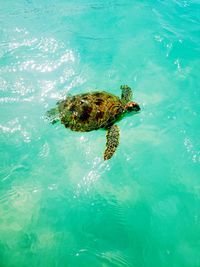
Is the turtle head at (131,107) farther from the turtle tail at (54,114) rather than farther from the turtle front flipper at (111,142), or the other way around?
the turtle tail at (54,114)

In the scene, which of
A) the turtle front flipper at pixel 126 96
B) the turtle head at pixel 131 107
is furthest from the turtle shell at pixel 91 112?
the turtle front flipper at pixel 126 96

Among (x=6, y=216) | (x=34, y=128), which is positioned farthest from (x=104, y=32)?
(x=6, y=216)

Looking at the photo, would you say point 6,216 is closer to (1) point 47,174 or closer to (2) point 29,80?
(1) point 47,174

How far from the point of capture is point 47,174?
6.88 m

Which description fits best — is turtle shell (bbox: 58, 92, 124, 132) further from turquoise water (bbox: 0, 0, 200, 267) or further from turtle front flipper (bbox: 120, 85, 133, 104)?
turquoise water (bbox: 0, 0, 200, 267)

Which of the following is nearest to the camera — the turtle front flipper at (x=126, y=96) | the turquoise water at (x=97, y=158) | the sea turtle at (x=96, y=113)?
the sea turtle at (x=96, y=113)

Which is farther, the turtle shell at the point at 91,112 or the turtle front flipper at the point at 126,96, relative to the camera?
the turtle front flipper at the point at 126,96

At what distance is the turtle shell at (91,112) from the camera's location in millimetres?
5887

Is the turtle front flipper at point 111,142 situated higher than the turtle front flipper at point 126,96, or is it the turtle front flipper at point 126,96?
the turtle front flipper at point 126,96

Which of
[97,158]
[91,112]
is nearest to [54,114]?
[91,112]

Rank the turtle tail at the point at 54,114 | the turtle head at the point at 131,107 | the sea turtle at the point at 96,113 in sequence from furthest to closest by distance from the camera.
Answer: the turtle tail at the point at 54,114 → the turtle head at the point at 131,107 → the sea turtle at the point at 96,113

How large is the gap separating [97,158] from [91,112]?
151 centimetres

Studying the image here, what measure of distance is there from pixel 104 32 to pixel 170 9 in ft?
11.7

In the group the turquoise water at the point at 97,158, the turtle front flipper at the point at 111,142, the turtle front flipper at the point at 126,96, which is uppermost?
the turtle front flipper at the point at 126,96
